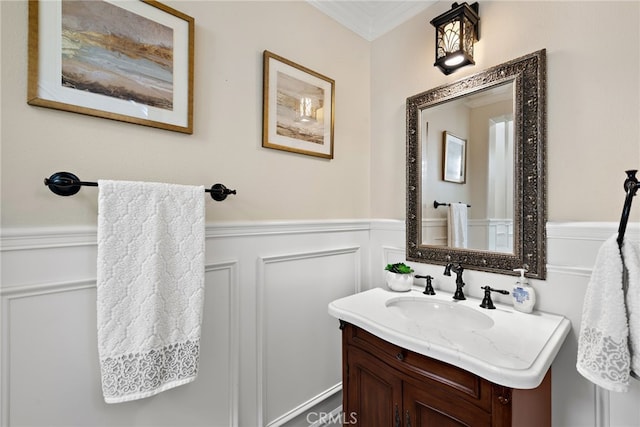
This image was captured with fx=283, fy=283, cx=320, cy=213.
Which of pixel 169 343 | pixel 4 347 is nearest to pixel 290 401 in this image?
pixel 169 343

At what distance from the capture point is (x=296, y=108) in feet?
4.64

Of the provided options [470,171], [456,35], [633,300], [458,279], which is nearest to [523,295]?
[458,279]

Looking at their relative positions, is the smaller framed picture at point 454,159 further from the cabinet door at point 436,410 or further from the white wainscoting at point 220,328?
the cabinet door at point 436,410

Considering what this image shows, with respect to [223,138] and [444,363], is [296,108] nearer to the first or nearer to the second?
[223,138]

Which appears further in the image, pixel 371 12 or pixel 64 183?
pixel 371 12

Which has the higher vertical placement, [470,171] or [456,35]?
[456,35]

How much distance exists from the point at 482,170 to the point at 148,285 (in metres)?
1.40

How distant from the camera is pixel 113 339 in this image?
852mm

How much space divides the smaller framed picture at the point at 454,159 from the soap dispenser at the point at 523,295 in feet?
1.61

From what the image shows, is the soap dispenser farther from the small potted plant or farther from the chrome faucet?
the small potted plant

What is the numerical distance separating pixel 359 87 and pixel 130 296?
1553mm

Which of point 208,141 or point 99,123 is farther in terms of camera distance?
point 208,141

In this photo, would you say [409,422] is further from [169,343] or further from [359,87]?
[359,87]

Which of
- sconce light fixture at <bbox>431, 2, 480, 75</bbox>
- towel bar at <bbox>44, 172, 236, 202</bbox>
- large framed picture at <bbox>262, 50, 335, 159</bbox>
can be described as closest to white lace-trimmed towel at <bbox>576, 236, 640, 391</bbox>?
sconce light fixture at <bbox>431, 2, 480, 75</bbox>
